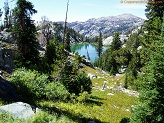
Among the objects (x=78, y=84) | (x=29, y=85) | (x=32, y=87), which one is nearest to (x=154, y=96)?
(x=32, y=87)

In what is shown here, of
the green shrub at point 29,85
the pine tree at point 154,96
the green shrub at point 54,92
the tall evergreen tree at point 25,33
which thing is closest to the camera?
the pine tree at point 154,96

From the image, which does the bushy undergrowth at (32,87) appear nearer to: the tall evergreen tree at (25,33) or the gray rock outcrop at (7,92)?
the gray rock outcrop at (7,92)

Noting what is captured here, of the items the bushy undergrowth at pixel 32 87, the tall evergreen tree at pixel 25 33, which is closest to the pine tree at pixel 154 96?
the bushy undergrowth at pixel 32 87

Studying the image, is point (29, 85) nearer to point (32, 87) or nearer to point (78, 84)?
point (32, 87)

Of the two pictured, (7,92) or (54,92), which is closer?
(7,92)

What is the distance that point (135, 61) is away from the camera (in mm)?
81562

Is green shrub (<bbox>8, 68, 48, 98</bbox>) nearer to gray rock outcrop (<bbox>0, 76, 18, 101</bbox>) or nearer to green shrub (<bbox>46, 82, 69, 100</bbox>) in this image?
green shrub (<bbox>46, 82, 69, 100</bbox>)

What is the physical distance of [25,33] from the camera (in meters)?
38.2

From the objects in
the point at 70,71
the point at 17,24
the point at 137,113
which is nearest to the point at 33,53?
the point at 17,24

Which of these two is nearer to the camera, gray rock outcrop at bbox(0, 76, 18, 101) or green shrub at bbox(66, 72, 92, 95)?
gray rock outcrop at bbox(0, 76, 18, 101)

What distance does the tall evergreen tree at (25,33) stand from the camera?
38594 mm

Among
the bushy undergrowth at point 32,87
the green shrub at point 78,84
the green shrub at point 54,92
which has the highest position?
the bushy undergrowth at point 32,87

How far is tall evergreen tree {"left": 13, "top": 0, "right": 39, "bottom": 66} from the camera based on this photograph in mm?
38594

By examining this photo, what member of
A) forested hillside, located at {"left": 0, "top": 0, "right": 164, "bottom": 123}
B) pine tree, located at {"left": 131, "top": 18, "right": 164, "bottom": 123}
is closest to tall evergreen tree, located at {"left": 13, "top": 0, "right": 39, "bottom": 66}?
forested hillside, located at {"left": 0, "top": 0, "right": 164, "bottom": 123}
